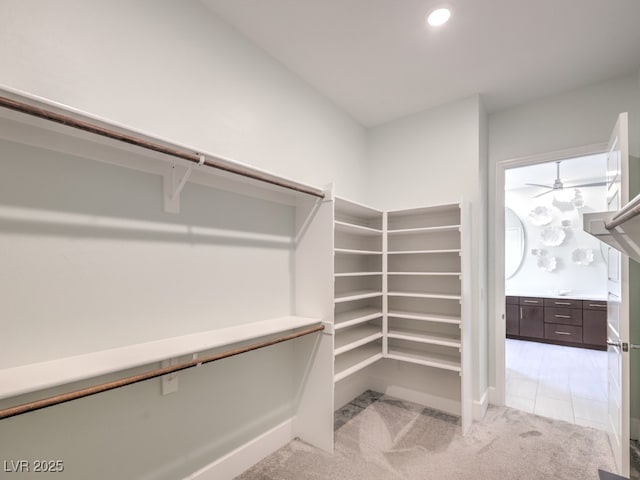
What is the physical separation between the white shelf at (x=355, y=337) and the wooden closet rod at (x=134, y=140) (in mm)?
1247

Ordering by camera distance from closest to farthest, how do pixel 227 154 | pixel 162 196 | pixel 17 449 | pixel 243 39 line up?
pixel 17 449 < pixel 162 196 < pixel 227 154 < pixel 243 39

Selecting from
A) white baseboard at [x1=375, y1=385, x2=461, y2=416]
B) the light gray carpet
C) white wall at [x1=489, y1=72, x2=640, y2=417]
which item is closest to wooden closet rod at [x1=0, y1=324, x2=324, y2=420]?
the light gray carpet

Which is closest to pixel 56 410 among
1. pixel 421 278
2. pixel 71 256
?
pixel 71 256

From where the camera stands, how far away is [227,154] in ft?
6.40

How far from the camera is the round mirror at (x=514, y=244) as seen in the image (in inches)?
244

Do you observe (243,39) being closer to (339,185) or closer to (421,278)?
(339,185)

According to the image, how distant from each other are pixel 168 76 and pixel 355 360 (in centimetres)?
244

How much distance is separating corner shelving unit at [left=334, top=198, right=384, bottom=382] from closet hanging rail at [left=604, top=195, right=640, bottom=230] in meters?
1.51

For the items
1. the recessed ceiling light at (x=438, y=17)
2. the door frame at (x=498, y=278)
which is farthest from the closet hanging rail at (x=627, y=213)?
the door frame at (x=498, y=278)

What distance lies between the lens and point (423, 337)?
2.71m

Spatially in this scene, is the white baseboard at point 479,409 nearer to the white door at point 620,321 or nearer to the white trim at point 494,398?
the white trim at point 494,398

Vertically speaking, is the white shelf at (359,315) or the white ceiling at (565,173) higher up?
the white ceiling at (565,173)

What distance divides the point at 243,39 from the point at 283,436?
2727 mm

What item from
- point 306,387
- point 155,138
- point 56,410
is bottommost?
point 306,387
